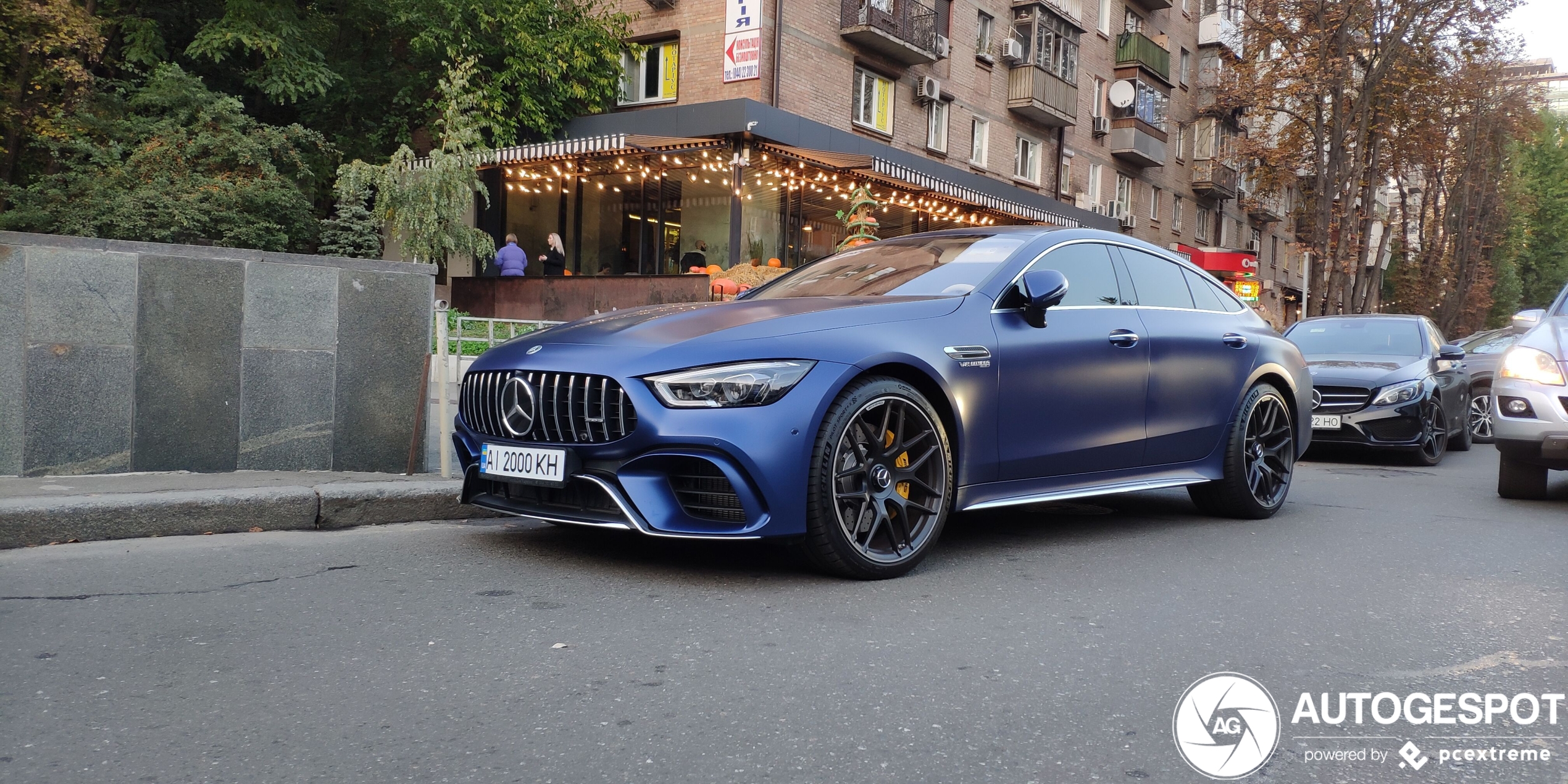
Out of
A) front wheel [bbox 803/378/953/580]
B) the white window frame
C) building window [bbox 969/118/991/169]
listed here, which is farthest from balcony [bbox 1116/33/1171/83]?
front wheel [bbox 803/378/953/580]

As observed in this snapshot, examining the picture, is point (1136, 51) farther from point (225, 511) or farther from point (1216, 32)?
point (225, 511)

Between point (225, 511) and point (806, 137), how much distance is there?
1775 cm

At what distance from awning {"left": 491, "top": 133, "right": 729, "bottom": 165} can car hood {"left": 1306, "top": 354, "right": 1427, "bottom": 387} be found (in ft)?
41.7

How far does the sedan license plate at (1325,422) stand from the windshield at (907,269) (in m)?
6.27

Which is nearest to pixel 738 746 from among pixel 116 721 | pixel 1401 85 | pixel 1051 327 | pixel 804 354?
pixel 116 721

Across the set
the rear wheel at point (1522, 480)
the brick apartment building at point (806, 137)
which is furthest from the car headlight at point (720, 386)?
the brick apartment building at point (806, 137)

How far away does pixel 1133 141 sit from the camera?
34.8 metres

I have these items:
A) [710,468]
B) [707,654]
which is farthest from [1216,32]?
[707,654]

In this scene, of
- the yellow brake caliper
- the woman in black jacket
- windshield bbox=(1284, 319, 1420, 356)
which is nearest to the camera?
the yellow brake caliper

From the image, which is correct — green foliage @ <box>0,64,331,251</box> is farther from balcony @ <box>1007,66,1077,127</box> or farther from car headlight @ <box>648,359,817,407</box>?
balcony @ <box>1007,66,1077,127</box>

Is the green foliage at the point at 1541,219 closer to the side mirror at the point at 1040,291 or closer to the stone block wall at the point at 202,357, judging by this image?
the side mirror at the point at 1040,291

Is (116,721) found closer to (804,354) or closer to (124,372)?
(804,354)

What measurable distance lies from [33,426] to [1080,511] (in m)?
5.33

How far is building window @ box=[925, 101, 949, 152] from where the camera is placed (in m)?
26.6
